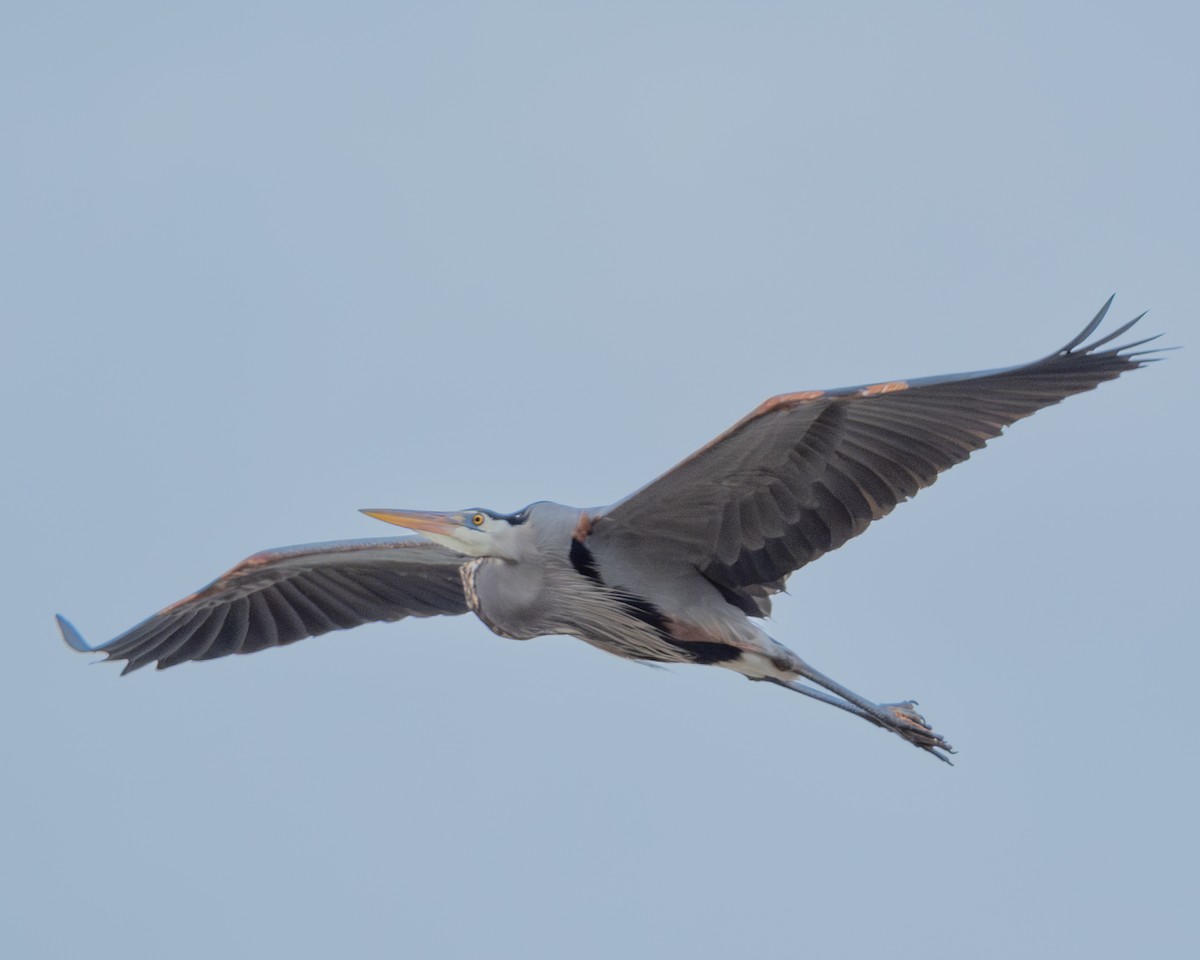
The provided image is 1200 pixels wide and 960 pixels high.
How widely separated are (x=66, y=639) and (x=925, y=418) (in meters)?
4.61

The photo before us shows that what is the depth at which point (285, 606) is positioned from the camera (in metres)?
9.74

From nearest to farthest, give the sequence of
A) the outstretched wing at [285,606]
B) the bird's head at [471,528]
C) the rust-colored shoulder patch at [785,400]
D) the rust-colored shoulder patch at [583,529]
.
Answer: the rust-colored shoulder patch at [785,400] → the rust-colored shoulder patch at [583,529] → the bird's head at [471,528] → the outstretched wing at [285,606]

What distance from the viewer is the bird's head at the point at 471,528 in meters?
8.31

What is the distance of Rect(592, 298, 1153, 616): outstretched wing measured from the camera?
7.20 meters

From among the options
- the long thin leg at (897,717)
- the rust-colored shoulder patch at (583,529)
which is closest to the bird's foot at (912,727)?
the long thin leg at (897,717)

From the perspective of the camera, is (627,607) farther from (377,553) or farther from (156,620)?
(156,620)

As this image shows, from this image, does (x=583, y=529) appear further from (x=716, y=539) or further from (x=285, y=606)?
(x=285, y=606)

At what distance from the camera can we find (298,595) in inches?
383

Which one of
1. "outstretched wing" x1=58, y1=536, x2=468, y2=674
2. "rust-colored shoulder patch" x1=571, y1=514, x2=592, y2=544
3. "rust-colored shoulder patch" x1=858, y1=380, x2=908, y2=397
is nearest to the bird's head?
"rust-colored shoulder patch" x1=571, y1=514, x2=592, y2=544

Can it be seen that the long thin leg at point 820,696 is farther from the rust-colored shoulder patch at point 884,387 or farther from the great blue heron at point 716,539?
the rust-colored shoulder patch at point 884,387

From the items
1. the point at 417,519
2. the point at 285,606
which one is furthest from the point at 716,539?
the point at 285,606

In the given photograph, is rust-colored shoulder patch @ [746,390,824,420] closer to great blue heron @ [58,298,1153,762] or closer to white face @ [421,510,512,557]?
great blue heron @ [58,298,1153,762]

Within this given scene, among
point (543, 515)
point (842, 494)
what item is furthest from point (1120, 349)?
point (543, 515)

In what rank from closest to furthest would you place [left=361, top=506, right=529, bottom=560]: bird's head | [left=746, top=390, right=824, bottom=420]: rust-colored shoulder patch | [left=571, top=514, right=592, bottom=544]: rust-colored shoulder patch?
[left=746, top=390, right=824, bottom=420]: rust-colored shoulder patch → [left=571, top=514, right=592, bottom=544]: rust-colored shoulder patch → [left=361, top=506, right=529, bottom=560]: bird's head
